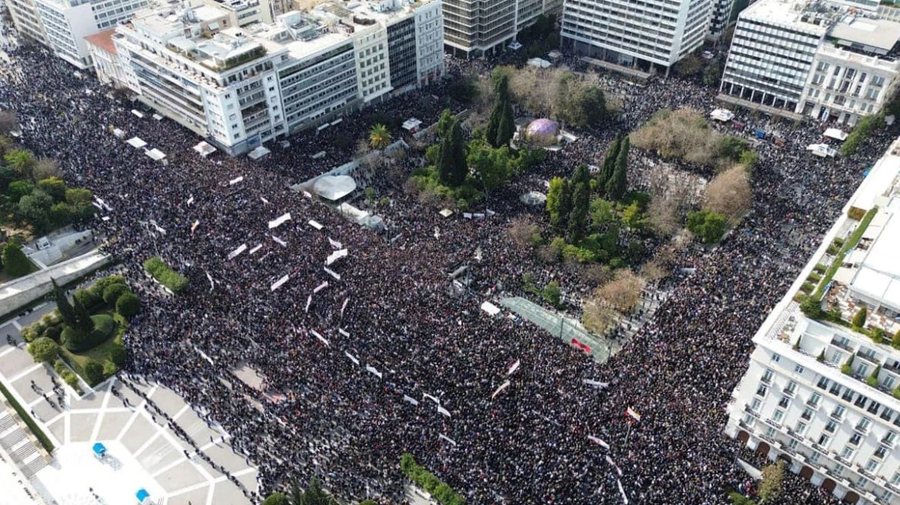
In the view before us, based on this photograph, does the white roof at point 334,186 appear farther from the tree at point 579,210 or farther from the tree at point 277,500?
the tree at point 277,500

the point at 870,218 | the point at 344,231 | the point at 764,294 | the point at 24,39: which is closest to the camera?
the point at 870,218

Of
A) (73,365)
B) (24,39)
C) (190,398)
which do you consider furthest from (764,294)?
(24,39)

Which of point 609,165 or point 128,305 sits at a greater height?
point 609,165

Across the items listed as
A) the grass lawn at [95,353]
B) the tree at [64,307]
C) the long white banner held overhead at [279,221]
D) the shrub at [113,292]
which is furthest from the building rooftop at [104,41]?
the grass lawn at [95,353]

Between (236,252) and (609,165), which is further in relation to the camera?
(609,165)

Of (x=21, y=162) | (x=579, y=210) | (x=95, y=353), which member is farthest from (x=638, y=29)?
(x=95, y=353)

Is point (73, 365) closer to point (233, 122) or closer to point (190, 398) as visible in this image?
point (190, 398)

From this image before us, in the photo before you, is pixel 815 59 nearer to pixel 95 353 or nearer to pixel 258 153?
pixel 258 153
